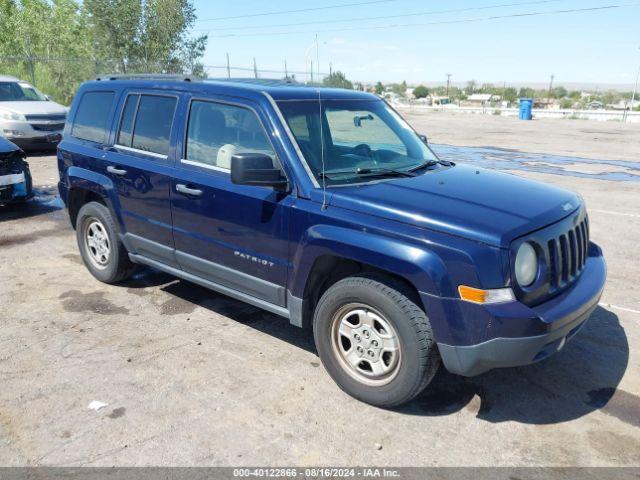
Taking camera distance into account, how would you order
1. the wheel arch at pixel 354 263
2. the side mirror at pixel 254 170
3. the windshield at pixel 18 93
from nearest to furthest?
the wheel arch at pixel 354 263, the side mirror at pixel 254 170, the windshield at pixel 18 93

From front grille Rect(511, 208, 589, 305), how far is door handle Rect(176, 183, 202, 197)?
2.33m

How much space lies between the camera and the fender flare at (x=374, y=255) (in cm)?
306

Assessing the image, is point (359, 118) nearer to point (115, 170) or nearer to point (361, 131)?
point (361, 131)

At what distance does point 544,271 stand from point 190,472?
2246 mm

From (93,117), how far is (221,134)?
1.89 m

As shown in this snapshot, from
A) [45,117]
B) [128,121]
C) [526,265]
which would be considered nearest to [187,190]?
[128,121]

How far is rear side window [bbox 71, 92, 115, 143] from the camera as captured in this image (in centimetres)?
520

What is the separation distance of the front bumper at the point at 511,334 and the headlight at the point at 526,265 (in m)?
0.15

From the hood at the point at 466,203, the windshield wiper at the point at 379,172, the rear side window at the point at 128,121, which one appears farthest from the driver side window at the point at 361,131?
the rear side window at the point at 128,121

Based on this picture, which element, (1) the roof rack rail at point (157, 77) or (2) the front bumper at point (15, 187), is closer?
(1) the roof rack rail at point (157, 77)

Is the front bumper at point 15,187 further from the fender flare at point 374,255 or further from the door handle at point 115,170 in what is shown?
the fender flare at point 374,255

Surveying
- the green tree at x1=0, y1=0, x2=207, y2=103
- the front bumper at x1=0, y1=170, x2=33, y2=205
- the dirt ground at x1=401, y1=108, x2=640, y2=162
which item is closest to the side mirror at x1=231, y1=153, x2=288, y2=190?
the front bumper at x1=0, y1=170, x2=33, y2=205

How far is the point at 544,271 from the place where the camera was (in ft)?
10.4

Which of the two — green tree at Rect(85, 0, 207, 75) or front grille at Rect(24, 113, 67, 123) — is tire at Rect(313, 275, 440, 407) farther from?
green tree at Rect(85, 0, 207, 75)
